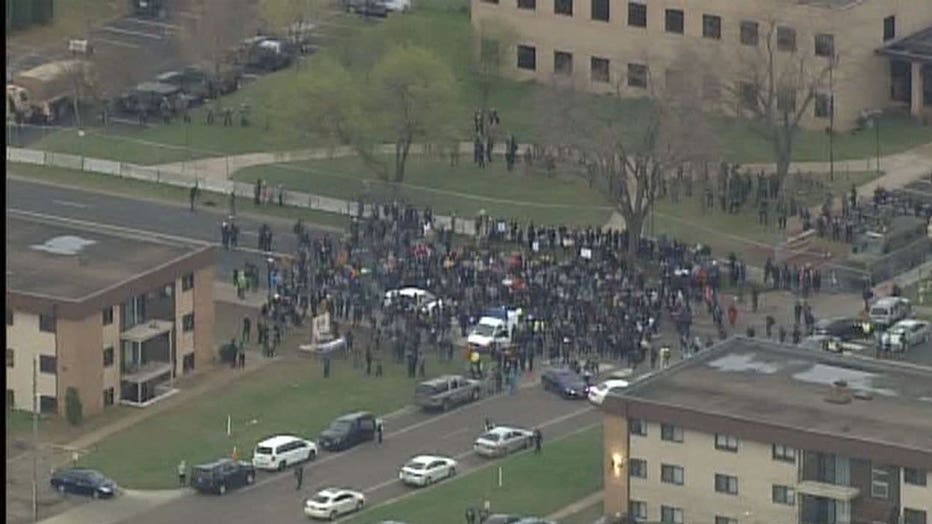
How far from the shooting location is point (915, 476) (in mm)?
58250

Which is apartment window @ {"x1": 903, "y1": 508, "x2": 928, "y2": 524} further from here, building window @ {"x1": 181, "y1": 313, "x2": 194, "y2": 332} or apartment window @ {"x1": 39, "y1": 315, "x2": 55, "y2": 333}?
building window @ {"x1": 181, "y1": 313, "x2": 194, "y2": 332}

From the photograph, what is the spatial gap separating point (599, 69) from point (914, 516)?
5280 centimetres

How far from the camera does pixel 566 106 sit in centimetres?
9388

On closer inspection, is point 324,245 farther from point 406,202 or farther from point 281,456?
point 281,456

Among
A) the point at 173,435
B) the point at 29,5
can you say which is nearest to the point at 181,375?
the point at 173,435

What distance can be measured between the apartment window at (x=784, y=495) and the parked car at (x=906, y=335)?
1761cm

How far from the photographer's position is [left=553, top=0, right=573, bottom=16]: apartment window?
110 meters

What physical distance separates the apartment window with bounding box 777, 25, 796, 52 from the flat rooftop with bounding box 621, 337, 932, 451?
36.4 metres

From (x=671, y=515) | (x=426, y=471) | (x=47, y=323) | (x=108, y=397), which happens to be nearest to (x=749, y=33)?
(x=108, y=397)

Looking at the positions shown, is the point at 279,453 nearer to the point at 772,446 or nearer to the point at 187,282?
the point at 187,282

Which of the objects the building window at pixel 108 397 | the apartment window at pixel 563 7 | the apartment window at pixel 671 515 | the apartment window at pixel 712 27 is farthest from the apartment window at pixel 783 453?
the apartment window at pixel 563 7

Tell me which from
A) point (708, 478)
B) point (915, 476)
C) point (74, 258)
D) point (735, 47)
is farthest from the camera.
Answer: point (735, 47)

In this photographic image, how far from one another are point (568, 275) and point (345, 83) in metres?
18.2

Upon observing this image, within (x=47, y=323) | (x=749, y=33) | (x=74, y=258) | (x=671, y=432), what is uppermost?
(x=749, y=33)
